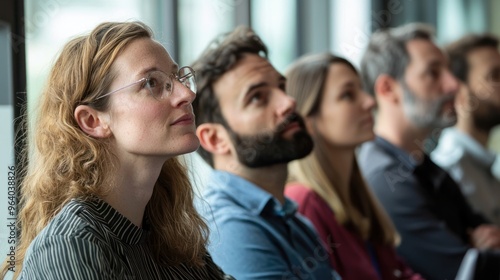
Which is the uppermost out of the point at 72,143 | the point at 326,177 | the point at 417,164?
the point at 72,143

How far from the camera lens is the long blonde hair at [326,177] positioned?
123 inches

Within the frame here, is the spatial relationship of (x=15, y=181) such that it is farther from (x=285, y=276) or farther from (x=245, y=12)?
(x=245, y=12)

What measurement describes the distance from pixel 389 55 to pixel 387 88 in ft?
0.48

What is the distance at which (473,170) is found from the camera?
13.8 feet

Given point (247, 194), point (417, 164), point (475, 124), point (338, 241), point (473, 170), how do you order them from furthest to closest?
point (475, 124) → point (473, 170) → point (417, 164) → point (338, 241) → point (247, 194)

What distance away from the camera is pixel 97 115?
184 cm

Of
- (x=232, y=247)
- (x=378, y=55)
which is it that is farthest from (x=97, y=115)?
(x=378, y=55)

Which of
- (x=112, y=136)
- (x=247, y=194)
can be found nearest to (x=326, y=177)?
(x=247, y=194)

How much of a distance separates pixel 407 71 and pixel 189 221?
83.2 inches

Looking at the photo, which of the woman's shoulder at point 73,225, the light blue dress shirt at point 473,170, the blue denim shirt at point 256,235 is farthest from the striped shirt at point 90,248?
the light blue dress shirt at point 473,170

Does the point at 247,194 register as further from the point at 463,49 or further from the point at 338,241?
the point at 463,49

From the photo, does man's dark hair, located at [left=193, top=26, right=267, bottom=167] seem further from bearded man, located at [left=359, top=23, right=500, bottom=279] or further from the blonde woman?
bearded man, located at [left=359, top=23, right=500, bottom=279]

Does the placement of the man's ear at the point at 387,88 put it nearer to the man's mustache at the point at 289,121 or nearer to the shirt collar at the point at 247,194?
the man's mustache at the point at 289,121

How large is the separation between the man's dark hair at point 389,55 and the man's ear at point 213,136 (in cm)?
139
